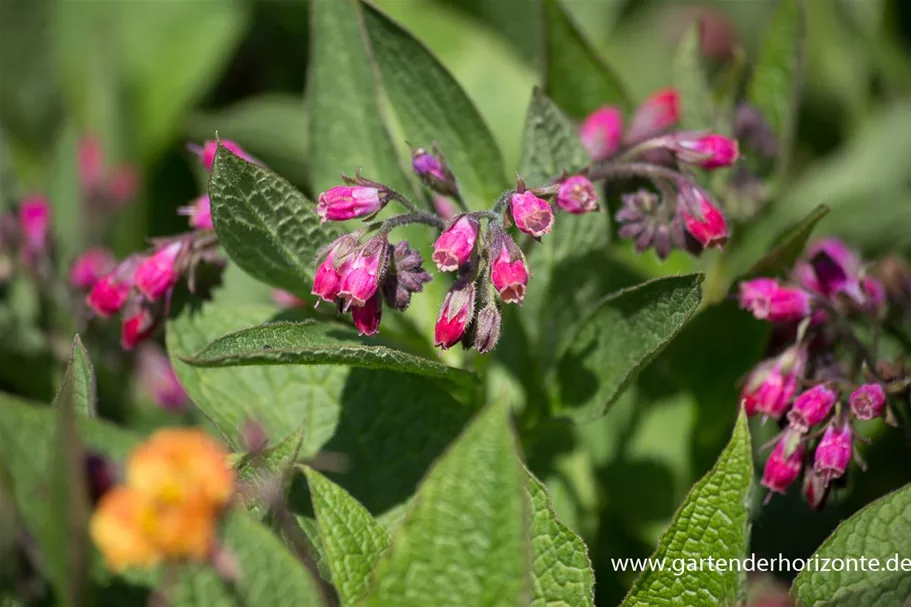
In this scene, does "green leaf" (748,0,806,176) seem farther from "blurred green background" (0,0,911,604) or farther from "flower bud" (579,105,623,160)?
"flower bud" (579,105,623,160)

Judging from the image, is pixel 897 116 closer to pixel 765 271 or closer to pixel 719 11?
pixel 719 11

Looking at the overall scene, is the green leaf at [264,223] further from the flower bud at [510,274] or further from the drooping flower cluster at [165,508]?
the drooping flower cluster at [165,508]

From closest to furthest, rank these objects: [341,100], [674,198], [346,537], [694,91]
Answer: [346,537] < [674,198] < [341,100] < [694,91]

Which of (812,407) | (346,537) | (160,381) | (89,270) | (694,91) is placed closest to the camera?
(346,537)

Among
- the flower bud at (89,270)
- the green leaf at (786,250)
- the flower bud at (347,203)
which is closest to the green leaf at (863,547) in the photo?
the green leaf at (786,250)

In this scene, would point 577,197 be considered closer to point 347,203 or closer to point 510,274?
point 510,274

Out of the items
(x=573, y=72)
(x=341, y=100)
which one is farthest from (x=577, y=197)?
(x=573, y=72)

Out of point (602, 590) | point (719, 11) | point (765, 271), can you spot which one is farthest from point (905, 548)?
point (719, 11)

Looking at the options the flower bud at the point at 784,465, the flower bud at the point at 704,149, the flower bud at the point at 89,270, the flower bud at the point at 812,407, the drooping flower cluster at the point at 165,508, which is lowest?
the flower bud at the point at 784,465
